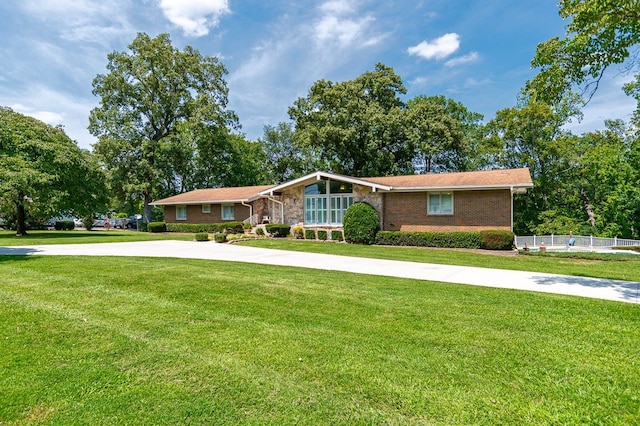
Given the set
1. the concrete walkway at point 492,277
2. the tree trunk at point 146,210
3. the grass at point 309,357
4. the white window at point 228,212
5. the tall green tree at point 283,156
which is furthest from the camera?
the tall green tree at point 283,156

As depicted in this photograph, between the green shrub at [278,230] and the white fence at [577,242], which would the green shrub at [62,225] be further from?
the white fence at [577,242]

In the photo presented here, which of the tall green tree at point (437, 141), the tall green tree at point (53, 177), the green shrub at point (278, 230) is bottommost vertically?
the green shrub at point (278, 230)

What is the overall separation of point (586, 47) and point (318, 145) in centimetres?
2797

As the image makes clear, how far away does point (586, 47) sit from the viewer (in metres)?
8.43

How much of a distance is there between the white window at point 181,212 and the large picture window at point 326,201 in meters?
13.2

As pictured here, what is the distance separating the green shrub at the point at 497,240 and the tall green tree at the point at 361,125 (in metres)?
18.5

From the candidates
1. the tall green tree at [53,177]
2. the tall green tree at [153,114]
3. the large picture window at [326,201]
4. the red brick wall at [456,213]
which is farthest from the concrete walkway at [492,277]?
the tall green tree at [153,114]

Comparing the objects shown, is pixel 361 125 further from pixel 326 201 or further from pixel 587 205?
pixel 587 205

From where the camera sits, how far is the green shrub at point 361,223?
18.9 m

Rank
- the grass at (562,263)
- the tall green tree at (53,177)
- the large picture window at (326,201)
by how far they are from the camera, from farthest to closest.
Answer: the large picture window at (326,201) → the tall green tree at (53,177) → the grass at (562,263)

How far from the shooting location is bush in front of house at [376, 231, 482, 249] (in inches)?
661

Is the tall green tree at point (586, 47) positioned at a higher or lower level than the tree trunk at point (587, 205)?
higher

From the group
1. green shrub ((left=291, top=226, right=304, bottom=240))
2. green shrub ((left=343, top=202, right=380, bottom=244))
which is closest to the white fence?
green shrub ((left=343, top=202, right=380, bottom=244))

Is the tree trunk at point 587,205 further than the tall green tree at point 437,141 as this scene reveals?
No
